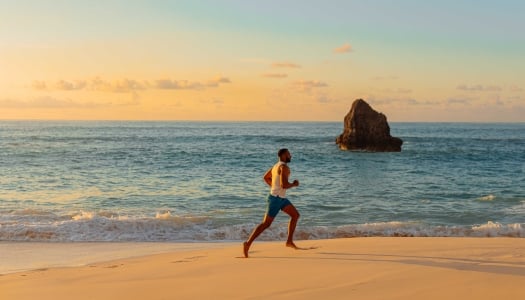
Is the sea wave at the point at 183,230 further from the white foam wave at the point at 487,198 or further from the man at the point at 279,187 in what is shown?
the white foam wave at the point at 487,198

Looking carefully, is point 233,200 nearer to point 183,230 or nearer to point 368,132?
point 183,230

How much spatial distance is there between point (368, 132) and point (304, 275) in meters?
43.4

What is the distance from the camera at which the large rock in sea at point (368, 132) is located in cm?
4962

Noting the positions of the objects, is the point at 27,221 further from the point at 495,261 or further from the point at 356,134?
the point at 356,134

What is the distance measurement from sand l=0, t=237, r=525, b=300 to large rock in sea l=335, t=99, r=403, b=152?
1555 inches

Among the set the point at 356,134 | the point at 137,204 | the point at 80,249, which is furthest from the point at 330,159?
the point at 80,249

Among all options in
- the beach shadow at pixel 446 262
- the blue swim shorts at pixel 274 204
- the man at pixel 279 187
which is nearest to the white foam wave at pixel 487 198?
the beach shadow at pixel 446 262

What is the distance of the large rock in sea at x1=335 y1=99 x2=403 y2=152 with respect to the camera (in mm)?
49625

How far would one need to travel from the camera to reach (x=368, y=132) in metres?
50.2

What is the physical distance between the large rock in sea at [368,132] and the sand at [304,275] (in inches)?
1555

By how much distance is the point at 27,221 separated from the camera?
50.8 ft

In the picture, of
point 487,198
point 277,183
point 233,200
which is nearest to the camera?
point 277,183

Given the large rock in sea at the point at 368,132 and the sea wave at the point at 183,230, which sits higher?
the large rock in sea at the point at 368,132

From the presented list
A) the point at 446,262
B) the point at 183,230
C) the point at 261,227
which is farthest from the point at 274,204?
the point at 183,230
